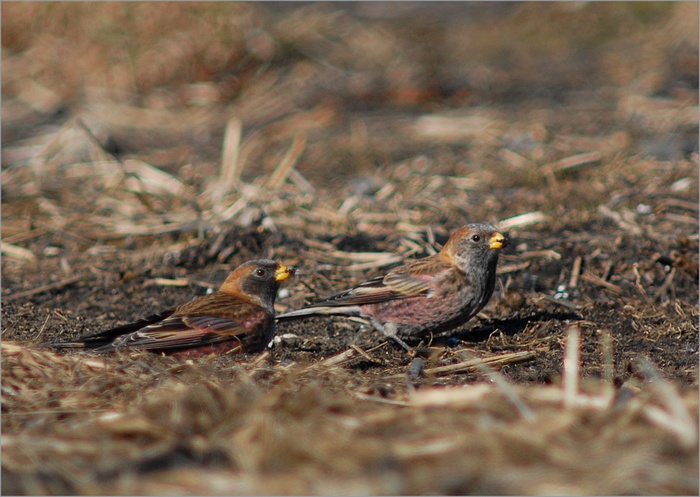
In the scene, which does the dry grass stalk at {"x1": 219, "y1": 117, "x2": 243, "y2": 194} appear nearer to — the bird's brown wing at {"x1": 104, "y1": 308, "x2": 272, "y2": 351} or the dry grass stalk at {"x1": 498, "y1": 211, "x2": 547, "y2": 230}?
the dry grass stalk at {"x1": 498, "y1": 211, "x2": 547, "y2": 230}

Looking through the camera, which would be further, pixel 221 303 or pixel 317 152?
pixel 317 152

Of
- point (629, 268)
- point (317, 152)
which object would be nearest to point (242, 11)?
point (317, 152)

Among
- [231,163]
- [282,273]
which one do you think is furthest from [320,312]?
[231,163]

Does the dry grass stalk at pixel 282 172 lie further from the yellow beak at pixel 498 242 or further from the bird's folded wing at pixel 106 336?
the bird's folded wing at pixel 106 336

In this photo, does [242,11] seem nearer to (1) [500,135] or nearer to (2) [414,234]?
(1) [500,135]

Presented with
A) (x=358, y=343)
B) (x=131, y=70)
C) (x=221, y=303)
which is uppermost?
(x=131, y=70)

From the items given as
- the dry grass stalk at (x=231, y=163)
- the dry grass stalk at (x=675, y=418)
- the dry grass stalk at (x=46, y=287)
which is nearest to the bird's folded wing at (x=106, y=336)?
the dry grass stalk at (x=46, y=287)
